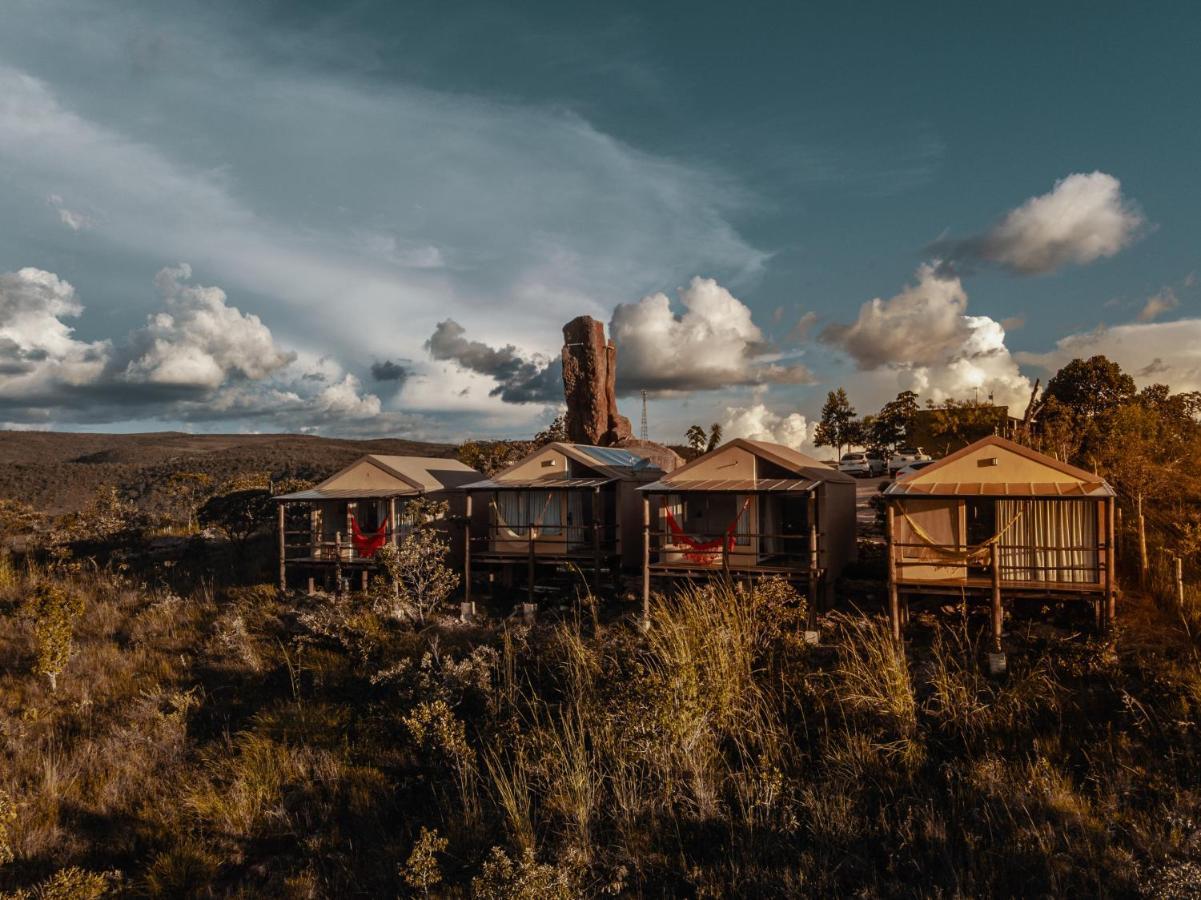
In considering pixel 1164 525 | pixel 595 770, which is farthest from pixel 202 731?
pixel 1164 525

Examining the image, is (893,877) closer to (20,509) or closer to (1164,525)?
(1164,525)

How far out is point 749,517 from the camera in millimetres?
18000

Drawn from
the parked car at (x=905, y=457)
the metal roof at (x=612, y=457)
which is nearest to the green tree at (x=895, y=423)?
the parked car at (x=905, y=457)

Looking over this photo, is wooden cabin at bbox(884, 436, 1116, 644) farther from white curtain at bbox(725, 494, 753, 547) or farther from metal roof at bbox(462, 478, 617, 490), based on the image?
metal roof at bbox(462, 478, 617, 490)

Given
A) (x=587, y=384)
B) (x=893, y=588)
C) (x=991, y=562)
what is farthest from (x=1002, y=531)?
(x=587, y=384)

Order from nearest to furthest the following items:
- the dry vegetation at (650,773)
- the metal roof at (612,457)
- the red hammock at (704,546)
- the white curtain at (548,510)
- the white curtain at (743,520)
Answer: the dry vegetation at (650,773)
the red hammock at (704,546)
the white curtain at (743,520)
the white curtain at (548,510)
the metal roof at (612,457)

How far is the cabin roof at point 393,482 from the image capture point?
70.0 ft

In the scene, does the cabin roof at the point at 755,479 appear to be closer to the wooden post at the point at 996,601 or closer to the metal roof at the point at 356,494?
the wooden post at the point at 996,601

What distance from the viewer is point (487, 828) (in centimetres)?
938

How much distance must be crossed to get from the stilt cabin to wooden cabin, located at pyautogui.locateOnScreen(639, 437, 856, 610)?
6656 mm

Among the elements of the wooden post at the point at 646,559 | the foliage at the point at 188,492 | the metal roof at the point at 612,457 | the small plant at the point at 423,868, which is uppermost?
the metal roof at the point at 612,457

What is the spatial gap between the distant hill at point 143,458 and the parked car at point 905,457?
3205 centimetres

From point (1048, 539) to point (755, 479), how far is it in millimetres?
5828

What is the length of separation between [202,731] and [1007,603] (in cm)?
1557
